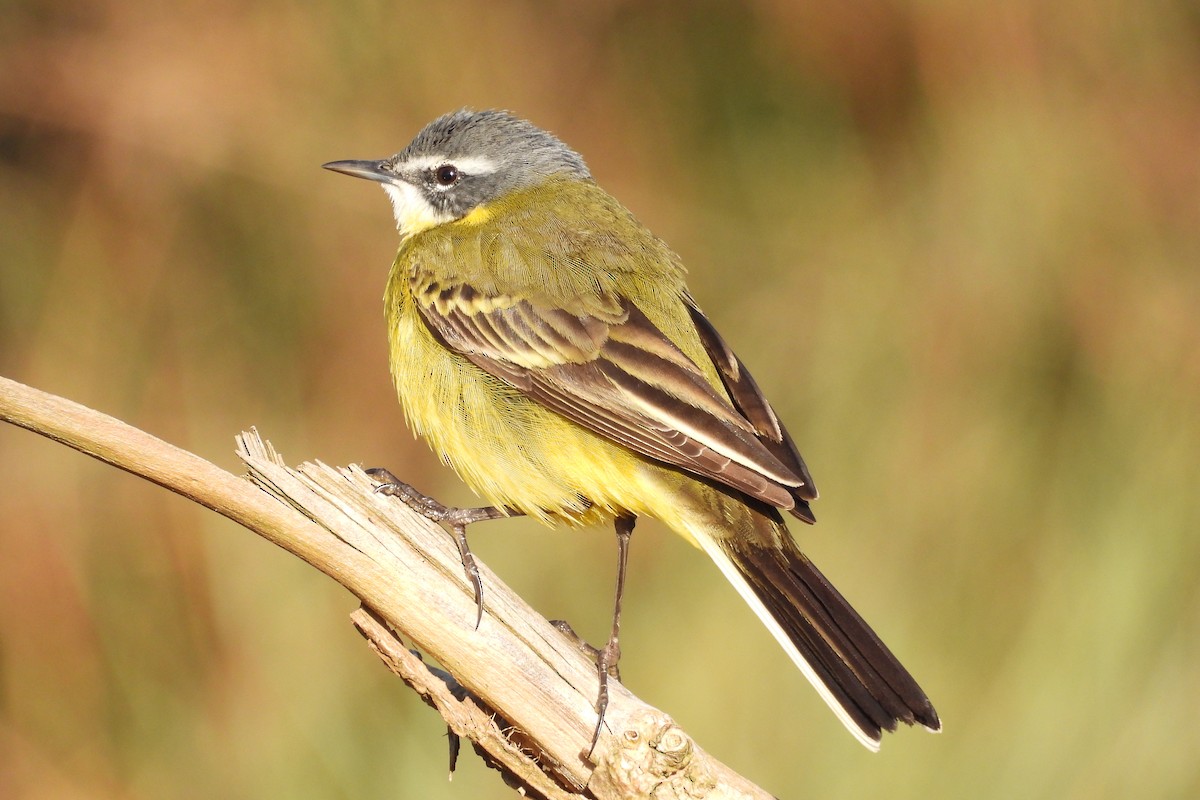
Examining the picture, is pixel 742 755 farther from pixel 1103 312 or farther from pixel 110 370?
pixel 110 370

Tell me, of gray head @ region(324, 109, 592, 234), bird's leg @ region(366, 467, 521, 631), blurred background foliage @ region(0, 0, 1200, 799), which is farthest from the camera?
blurred background foliage @ region(0, 0, 1200, 799)

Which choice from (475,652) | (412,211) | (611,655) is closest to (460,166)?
(412,211)

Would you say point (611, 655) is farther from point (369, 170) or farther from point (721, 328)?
point (721, 328)

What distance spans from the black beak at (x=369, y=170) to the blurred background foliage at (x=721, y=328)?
2.05 meters

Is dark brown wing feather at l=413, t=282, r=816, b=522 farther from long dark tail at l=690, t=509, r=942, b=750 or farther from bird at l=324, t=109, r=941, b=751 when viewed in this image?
long dark tail at l=690, t=509, r=942, b=750

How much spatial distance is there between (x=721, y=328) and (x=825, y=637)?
4.17 meters

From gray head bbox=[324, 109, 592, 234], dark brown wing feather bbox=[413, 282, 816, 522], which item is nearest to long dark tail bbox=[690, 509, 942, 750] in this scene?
dark brown wing feather bbox=[413, 282, 816, 522]

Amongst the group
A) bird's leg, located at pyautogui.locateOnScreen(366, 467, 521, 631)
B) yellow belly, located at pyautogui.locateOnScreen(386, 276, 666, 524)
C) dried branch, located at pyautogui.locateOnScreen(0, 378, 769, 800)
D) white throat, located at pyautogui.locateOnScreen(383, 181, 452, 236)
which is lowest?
dried branch, located at pyautogui.locateOnScreen(0, 378, 769, 800)

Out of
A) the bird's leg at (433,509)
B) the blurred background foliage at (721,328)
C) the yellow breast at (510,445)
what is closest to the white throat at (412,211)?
the yellow breast at (510,445)

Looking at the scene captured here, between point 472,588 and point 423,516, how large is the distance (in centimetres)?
36

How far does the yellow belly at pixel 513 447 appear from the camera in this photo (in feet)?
14.1

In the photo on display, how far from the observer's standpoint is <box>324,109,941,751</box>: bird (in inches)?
156

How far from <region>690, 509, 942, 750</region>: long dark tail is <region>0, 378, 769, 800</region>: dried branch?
0.44m

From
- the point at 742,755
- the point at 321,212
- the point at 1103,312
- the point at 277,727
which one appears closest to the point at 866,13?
the point at 1103,312
